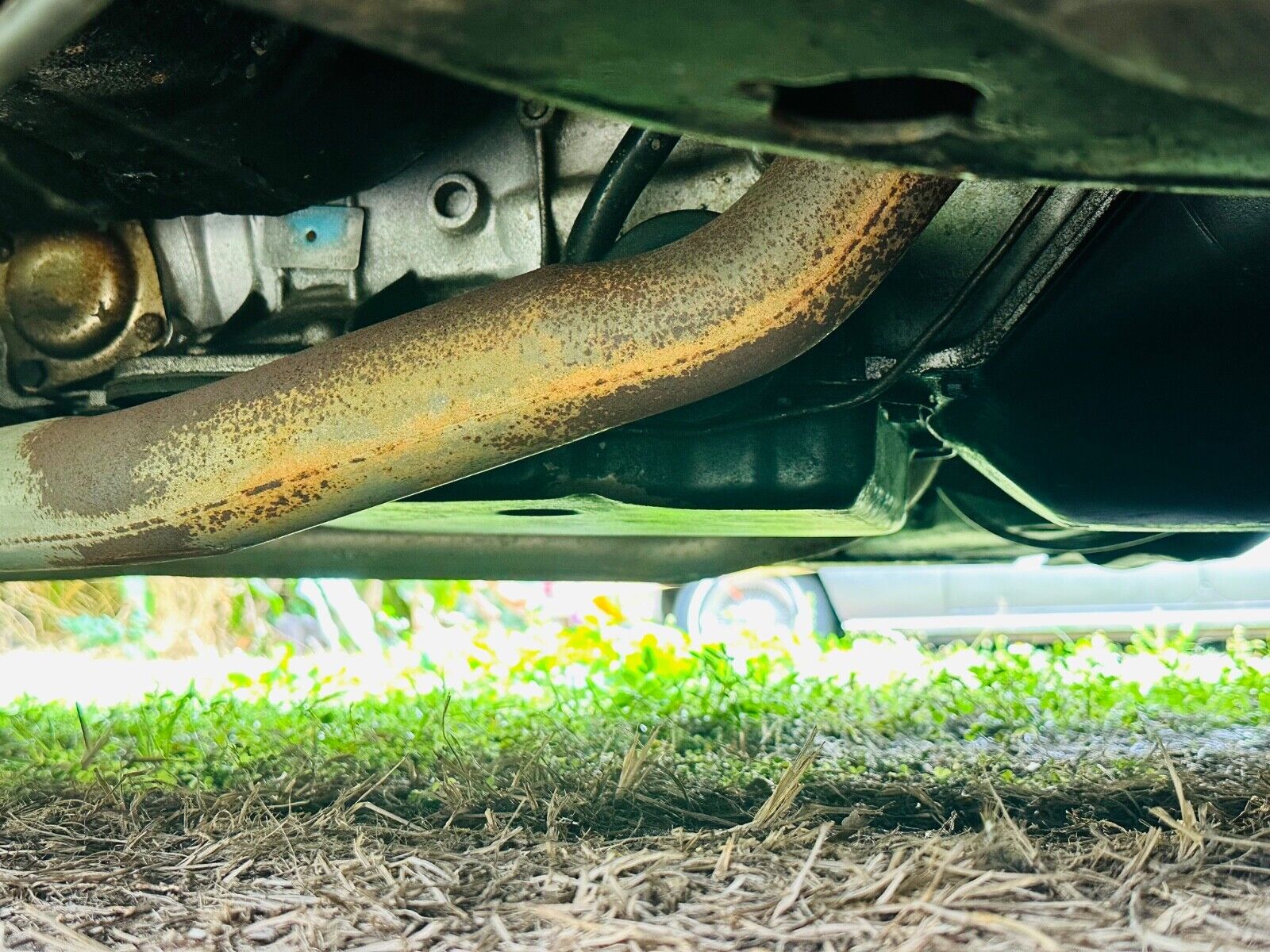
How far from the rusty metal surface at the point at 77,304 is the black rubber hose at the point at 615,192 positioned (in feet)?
1.89

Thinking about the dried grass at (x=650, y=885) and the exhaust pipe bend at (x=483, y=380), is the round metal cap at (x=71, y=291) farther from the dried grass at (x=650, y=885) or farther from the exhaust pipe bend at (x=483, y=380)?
the dried grass at (x=650, y=885)

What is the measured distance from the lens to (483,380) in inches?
40.8

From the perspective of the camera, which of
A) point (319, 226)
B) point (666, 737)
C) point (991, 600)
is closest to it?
point (319, 226)

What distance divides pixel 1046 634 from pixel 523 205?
423cm

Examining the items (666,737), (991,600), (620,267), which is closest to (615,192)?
(620,267)

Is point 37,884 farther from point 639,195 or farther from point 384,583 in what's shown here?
point 384,583

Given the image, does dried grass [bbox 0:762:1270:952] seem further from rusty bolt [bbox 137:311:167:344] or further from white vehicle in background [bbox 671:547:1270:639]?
white vehicle in background [bbox 671:547:1270:639]

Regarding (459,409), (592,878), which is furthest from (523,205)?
(592,878)

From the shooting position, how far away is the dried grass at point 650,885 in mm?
960

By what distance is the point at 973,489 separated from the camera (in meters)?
1.94

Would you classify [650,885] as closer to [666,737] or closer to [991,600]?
[666,737]

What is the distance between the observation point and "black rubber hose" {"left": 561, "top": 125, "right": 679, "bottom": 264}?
1163 mm

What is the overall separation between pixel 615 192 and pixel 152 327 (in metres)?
0.66

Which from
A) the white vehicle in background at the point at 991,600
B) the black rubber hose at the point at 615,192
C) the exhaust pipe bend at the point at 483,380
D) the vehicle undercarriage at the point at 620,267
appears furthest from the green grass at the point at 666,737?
the white vehicle in background at the point at 991,600
